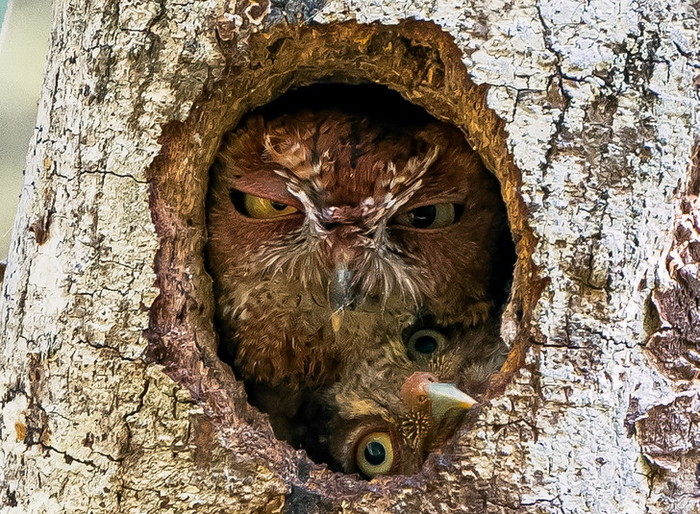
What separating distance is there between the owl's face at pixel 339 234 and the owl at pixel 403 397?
83 mm

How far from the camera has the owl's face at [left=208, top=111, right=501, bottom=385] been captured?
82.4 inches

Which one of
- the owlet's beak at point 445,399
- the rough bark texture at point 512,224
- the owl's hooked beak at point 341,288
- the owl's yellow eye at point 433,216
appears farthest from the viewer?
the owl's yellow eye at point 433,216

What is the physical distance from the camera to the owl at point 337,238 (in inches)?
82.5

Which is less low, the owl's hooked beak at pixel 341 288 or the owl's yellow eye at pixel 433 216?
the owl's yellow eye at pixel 433 216

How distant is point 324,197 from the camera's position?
2096 mm

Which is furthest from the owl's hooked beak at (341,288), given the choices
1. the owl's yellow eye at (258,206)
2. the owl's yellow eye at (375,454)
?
the owl's yellow eye at (375,454)

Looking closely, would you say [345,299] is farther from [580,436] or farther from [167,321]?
[580,436]

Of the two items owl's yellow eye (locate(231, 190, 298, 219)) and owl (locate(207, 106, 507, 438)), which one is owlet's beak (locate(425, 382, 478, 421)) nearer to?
owl (locate(207, 106, 507, 438))

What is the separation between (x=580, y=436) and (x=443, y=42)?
873 mm

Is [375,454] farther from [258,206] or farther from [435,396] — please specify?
[258,206]

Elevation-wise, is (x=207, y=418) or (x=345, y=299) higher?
(x=345, y=299)

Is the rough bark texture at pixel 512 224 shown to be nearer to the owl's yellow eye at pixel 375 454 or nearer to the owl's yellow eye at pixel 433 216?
the owl's yellow eye at pixel 433 216

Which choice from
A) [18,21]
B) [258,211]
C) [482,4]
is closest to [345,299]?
[258,211]

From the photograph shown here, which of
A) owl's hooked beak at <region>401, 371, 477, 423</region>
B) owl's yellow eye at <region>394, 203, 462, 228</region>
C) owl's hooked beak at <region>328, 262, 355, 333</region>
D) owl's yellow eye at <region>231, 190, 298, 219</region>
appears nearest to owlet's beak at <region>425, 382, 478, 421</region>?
Answer: owl's hooked beak at <region>401, 371, 477, 423</region>
